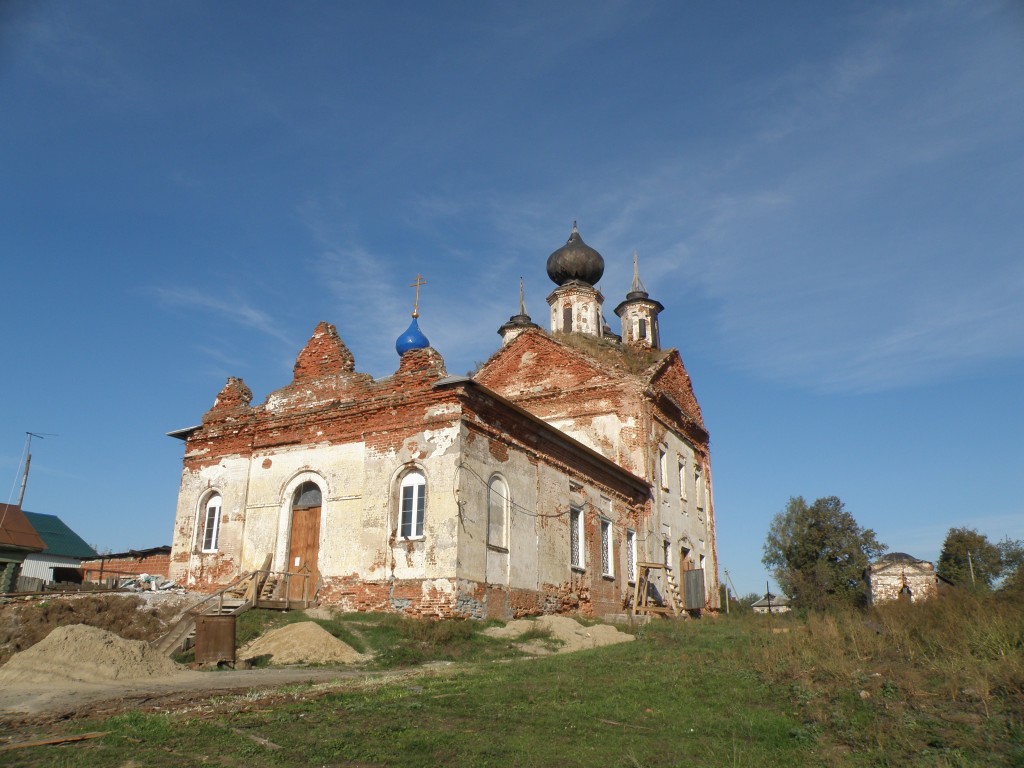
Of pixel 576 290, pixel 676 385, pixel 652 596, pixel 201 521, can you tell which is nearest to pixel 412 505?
pixel 201 521

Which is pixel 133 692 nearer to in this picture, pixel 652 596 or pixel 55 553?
pixel 652 596

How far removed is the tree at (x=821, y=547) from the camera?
45.5 meters

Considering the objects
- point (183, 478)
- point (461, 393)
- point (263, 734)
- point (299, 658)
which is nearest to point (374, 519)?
point (461, 393)

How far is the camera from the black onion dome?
115 ft

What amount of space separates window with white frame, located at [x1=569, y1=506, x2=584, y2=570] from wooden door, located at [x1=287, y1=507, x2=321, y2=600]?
6565mm

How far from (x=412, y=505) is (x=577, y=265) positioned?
65.4 ft

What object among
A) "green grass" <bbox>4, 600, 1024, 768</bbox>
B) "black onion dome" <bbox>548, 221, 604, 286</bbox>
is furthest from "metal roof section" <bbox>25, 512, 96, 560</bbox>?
"green grass" <bbox>4, 600, 1024, 768</bbox>

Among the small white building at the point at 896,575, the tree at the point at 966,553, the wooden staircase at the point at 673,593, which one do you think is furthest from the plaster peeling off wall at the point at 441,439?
the tree at the point at 966,553

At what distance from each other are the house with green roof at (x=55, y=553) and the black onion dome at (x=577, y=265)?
22.9 metres

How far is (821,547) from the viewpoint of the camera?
47625mm

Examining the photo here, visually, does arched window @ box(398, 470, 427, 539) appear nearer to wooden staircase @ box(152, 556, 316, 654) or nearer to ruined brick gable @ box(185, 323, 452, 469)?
ruined brick gable @ box(185, 323, 452, 469)

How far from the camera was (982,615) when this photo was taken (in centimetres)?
1035

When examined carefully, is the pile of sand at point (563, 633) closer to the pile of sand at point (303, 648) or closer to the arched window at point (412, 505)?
the arched window at point (412, 505)

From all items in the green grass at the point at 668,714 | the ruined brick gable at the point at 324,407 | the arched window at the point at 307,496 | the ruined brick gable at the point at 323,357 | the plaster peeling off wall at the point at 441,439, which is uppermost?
the ruined brick gable at the point at 323,357
